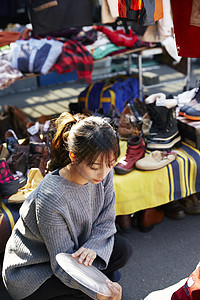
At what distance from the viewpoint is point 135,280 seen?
5.85ft

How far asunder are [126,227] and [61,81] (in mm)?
4090

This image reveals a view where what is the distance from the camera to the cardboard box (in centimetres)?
220

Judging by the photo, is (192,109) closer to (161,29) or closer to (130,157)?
(130,157)

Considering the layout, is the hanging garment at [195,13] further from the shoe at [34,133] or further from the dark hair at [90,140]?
the shoe at [34,133]

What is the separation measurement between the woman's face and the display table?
2.49 feet

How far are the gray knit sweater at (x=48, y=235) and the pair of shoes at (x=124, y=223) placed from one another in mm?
630

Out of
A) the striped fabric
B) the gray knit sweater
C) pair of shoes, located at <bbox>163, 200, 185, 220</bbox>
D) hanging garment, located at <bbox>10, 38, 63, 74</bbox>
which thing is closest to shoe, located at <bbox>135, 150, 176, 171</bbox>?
pair of shoes, located at <bbox>163, 200, 185, 220</bbox>

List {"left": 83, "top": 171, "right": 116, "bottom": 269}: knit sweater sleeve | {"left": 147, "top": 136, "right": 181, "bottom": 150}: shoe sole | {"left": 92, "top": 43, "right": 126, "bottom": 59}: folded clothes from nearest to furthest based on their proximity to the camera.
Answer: {"left": 83, "top": 171, "right": 116, "bottom": 269}: knit sweater sleeve, {"left": 147, "top": 136, "right": 181, "bottom": 150}: shoe sole, {"left": 92, "top": 43, "right": 126, "bottom": 59}: folded clothes

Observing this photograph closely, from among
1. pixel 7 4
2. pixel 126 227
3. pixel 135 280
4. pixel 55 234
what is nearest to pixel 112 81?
pixel 7 4

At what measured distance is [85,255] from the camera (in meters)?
1.33

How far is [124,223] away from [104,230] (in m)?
0.62

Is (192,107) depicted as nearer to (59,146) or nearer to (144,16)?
(144,16)

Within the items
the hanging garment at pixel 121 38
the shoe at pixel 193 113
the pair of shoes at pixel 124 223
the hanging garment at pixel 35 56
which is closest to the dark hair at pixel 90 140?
the pair of shoes at pixel 124 223

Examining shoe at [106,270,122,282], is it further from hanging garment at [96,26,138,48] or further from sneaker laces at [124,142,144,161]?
hanging garment at [96,26,138,48]
